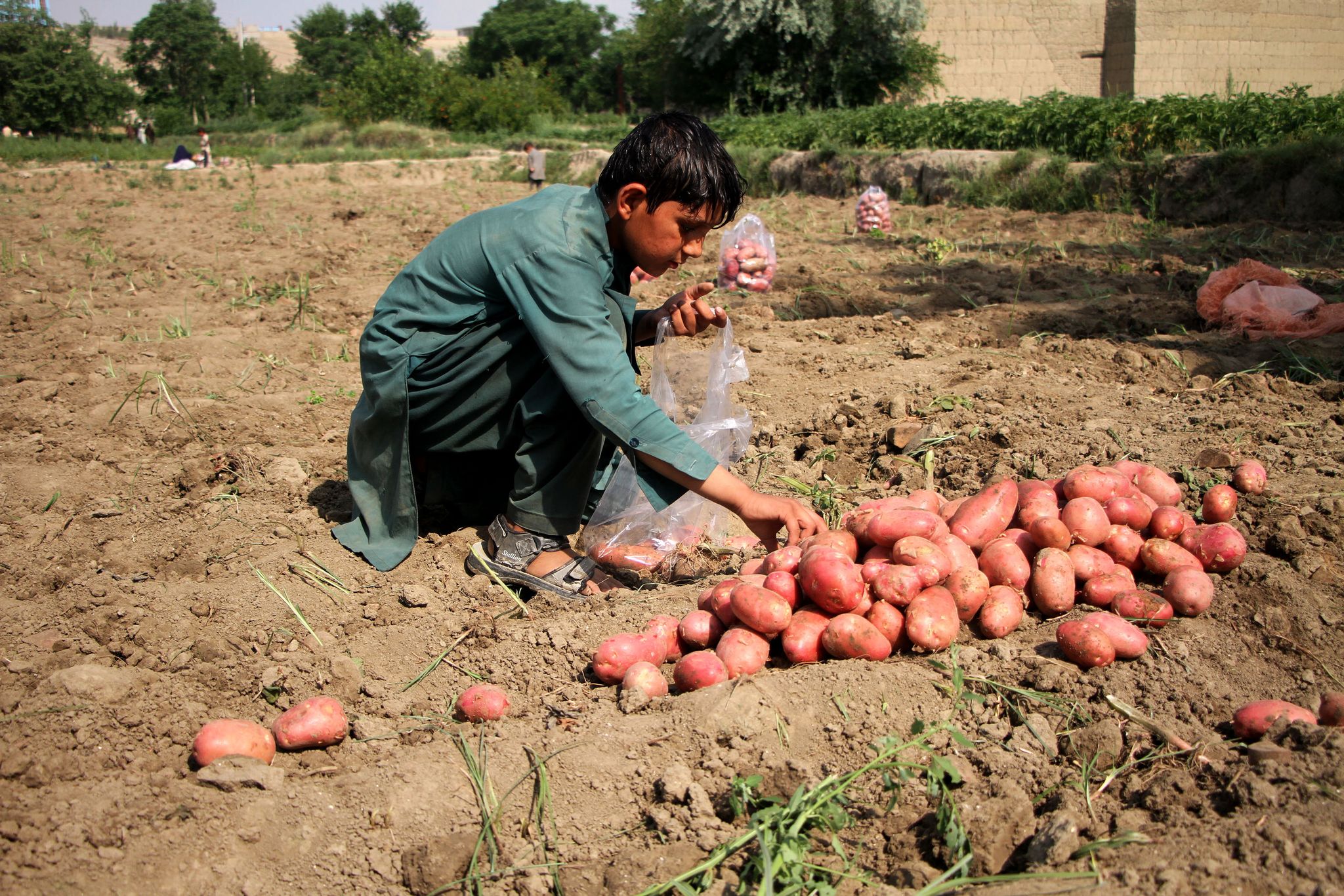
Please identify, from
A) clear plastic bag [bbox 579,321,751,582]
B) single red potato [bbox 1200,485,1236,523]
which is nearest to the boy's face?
clear plastic bag [bbox 579,321,751,582]

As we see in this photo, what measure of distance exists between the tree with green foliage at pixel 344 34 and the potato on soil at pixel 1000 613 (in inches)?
2845

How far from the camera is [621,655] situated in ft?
6.86

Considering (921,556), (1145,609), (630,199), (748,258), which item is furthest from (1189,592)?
(748,258)

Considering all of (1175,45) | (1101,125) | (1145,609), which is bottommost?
(1145,609)

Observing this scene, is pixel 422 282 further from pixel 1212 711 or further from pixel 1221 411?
pixel 1221 411

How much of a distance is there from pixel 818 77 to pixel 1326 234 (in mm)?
17385

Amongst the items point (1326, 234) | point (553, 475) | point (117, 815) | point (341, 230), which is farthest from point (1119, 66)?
point (117, 815)

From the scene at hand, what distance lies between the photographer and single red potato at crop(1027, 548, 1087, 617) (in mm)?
2180

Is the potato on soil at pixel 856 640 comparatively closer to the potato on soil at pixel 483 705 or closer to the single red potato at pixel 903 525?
the single red potato at pixel 903 525

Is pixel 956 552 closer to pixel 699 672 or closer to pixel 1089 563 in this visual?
pixel 1089 563

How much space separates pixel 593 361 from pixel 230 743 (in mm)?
1126

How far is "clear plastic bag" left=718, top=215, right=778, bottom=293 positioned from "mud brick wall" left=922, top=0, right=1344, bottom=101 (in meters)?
12.9

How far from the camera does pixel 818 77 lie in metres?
22.1

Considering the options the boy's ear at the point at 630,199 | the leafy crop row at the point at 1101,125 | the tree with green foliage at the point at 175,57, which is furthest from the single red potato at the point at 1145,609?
the tree with green foliage at the point at 175,57
